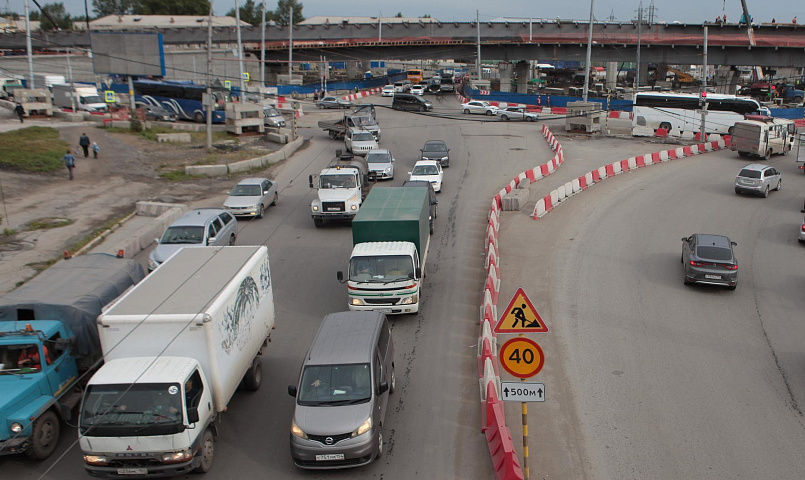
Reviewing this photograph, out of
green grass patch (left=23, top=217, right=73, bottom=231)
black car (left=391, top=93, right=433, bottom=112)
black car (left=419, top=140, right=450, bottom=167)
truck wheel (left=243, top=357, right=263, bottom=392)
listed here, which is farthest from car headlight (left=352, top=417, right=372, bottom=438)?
black car (left=391, top=93, right=433, bottom=112)

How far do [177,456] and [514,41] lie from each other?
8160 cm

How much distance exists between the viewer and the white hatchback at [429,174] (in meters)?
30.1

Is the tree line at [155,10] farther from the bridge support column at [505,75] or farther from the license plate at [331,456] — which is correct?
the license plate at [331,456]

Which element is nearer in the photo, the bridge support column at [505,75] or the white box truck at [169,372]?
the white box truck at [169,372]

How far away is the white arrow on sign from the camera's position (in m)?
9.51

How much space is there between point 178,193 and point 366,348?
21.8 m

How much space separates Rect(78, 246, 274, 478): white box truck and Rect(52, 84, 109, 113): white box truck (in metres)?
50.1

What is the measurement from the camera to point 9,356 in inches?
452

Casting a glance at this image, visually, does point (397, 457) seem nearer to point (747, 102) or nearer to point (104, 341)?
point (104, 341)

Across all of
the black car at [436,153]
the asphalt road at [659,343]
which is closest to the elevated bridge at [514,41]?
the black car at [436,153]

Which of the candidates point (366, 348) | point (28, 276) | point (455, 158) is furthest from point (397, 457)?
point (455, 158)

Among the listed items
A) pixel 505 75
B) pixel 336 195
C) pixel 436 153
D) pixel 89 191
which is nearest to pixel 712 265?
pixel 336 195

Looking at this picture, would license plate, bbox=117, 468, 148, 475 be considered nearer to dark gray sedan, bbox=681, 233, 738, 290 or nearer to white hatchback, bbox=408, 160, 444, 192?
dark gray sedan, bbox=681, 233, 738, 290

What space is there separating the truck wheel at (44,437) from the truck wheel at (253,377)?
3.35 metres
